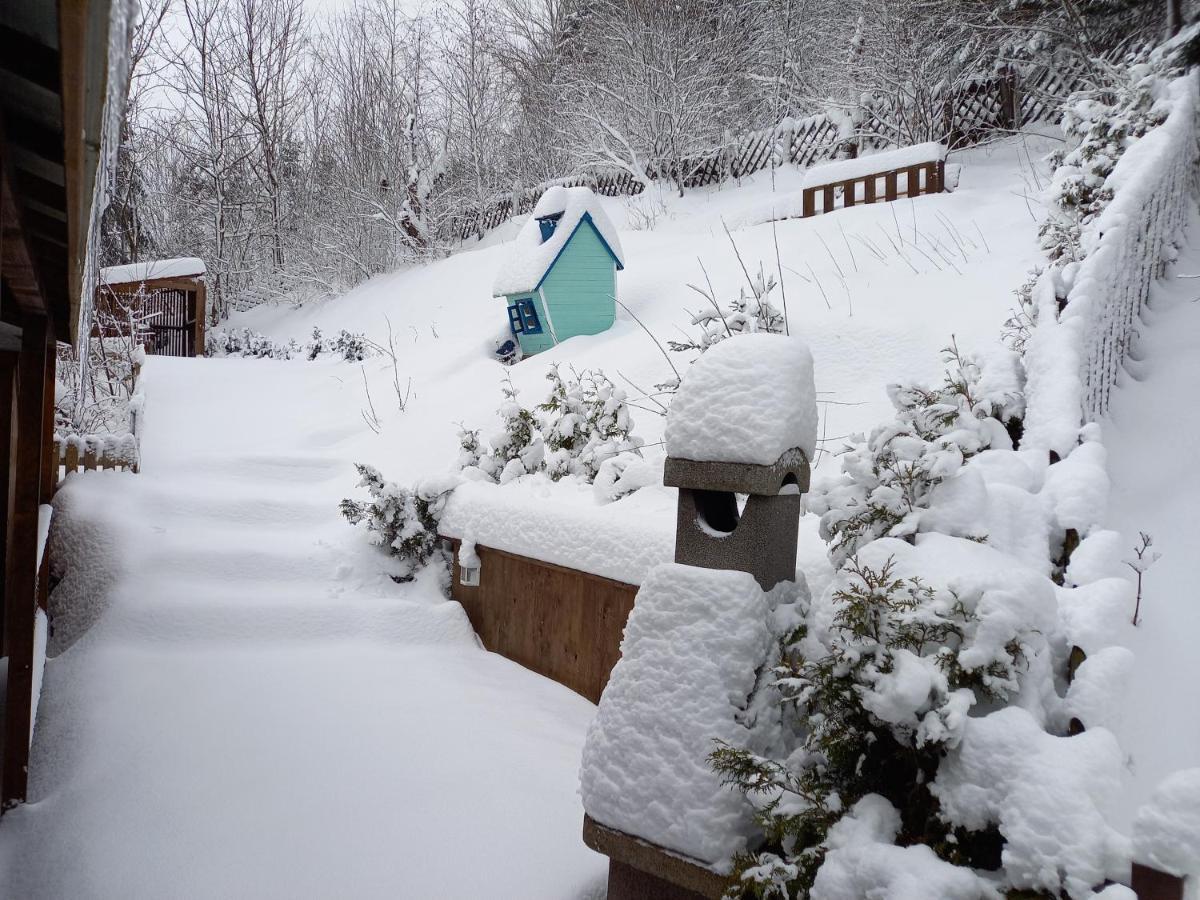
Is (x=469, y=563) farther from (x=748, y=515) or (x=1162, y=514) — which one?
(x=1162, y=514)

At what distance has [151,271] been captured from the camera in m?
11.2

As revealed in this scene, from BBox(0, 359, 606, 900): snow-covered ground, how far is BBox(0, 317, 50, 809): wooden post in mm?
214

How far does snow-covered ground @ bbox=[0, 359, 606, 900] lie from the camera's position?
8.28ft

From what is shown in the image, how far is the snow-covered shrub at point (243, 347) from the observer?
484 inches

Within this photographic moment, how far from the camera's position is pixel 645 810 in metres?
2.00

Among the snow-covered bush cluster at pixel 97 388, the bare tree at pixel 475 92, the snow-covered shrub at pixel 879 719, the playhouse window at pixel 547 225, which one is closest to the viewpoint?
the snow-covered shrub at pixel 879 719

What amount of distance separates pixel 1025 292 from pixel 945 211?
3077 mm

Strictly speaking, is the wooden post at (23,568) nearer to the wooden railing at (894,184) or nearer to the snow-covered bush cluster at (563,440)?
the snow-covered bush cluster at (563,440)

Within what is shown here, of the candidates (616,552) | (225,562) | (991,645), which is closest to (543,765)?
(616,552)

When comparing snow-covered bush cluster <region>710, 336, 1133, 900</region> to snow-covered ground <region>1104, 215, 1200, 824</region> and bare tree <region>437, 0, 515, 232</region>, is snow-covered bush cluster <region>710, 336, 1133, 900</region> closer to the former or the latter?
snow-covered ground <region>1104, 215, 1200, 824</region>

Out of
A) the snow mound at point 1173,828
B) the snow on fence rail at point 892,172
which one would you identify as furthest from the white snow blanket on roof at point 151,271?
the snow mound at point 1173,828

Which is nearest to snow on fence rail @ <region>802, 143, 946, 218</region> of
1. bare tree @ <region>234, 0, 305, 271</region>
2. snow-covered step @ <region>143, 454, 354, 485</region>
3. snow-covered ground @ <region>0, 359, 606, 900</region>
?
snow-covered step @ <region>143, 454, 354, 485</region>

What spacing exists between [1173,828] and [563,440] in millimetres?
3712

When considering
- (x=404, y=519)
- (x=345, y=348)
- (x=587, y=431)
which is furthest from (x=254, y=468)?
(x=345, y=348)
